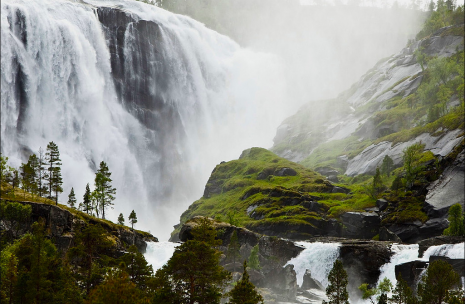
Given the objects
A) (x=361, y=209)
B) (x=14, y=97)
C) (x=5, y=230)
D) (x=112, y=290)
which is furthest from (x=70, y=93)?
(x=112, y=290)

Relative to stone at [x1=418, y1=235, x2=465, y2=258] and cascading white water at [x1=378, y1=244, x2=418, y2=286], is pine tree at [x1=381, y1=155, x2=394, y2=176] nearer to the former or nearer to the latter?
cascading white water at [x1=378, y1=244, x2=418, y2=286]

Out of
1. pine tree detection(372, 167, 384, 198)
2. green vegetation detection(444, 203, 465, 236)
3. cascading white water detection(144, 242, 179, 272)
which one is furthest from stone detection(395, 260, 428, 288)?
cascading white water detection(144, 242, 179, 272)

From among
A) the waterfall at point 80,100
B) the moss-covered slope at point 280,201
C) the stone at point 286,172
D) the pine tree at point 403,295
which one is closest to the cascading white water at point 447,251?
the pine tree at point 403,295

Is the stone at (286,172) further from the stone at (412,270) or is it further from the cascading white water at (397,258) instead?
the stone at (412,270)

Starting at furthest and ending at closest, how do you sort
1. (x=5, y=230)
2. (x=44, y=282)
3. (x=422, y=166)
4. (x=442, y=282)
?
(x=422, y=166), (x=5, y=230), (x=442, y=282), (x=44, y=282)

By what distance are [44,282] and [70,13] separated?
540 ft

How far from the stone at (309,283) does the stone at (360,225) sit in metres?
29.0

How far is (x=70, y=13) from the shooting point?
181 m

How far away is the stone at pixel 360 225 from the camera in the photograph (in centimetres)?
11000

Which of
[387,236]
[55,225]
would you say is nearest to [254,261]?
[387,236]

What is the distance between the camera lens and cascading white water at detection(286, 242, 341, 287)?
90938 mm

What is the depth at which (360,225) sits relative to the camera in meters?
112

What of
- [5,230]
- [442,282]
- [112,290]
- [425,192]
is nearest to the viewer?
[112,290]

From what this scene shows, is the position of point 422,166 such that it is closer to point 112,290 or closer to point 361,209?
point 361,209
